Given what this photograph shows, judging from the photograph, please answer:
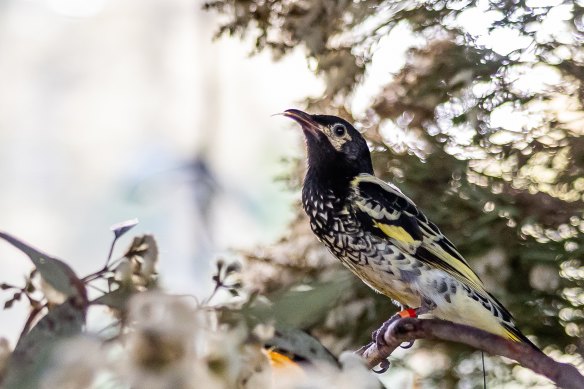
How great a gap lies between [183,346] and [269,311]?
42mm

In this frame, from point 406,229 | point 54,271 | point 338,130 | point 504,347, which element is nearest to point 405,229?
point 406,229

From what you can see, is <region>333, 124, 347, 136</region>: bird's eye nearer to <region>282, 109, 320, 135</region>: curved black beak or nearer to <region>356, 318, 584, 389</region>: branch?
<region>282, 109, 320, 135</region>: curved black beak

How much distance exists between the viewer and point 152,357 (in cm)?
26

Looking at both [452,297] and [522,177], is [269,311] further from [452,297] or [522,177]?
[522,177]

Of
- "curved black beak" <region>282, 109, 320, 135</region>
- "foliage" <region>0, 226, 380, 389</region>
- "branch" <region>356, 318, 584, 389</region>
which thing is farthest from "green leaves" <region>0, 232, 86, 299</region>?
"curved black beak" <region>282, 109, 320, 135</region>

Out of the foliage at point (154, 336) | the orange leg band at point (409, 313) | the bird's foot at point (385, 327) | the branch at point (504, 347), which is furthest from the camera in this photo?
the orange leg band at point (409, 313)

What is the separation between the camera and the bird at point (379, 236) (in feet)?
2.17

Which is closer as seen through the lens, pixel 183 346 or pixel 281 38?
pixel 183 346

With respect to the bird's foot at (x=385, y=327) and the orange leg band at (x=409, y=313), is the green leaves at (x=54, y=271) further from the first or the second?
the orange leg band at (x=409, y=313)

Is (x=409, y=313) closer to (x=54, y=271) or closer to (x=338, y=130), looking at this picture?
(x=338, y=130)

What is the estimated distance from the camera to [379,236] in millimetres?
684

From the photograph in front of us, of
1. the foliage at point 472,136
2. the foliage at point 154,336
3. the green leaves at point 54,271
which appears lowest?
the foliage at point 472,136

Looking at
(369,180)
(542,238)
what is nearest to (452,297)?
(369,180)

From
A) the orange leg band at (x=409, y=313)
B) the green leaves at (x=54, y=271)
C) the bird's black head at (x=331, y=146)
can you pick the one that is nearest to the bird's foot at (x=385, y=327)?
the orange leg band at (x=409, y=313)
